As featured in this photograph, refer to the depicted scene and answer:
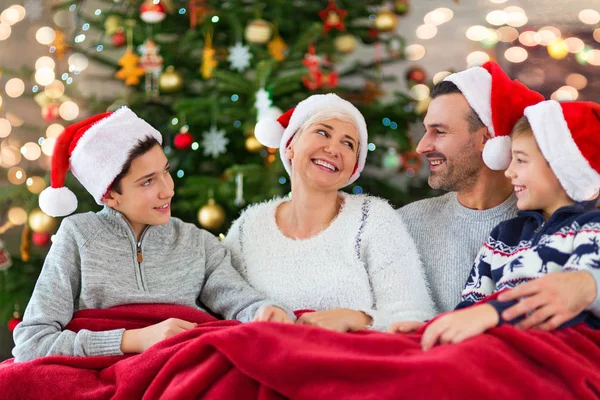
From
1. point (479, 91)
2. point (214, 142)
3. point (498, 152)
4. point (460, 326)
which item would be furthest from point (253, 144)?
point (460, 326)

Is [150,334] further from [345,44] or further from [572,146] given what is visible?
[345,44]

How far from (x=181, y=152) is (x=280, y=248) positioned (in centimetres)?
139

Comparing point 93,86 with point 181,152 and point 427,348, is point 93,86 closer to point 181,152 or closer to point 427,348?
point 181,152

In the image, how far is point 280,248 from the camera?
207cm

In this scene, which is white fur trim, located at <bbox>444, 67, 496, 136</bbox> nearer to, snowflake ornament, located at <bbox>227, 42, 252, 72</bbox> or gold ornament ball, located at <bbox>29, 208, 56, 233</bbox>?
snowflake ornament, located at <bbox>227, 42, 252, 72</bbox>

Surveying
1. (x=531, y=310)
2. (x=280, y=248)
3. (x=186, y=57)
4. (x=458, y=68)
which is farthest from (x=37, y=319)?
(x=458, y=68)

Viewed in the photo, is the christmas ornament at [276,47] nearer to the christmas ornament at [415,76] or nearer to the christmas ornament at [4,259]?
the christmas ornament at [415,76]

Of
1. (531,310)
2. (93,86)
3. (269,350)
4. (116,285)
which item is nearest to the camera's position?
(269,350)

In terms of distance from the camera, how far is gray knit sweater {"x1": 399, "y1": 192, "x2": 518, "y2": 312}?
2.06 meters

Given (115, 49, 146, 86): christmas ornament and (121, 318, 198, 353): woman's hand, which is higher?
(115, 49, 146, 86): christmas ornament

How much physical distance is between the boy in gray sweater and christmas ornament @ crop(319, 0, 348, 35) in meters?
1.43

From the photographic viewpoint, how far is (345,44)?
3.29 metres

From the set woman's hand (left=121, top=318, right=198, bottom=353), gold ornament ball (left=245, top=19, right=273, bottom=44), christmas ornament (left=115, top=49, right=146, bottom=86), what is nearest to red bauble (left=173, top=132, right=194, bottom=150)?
christmas ornament (left=115, top=49, right=146, bottom=86)

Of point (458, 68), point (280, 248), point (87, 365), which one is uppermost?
point (458, 68)
